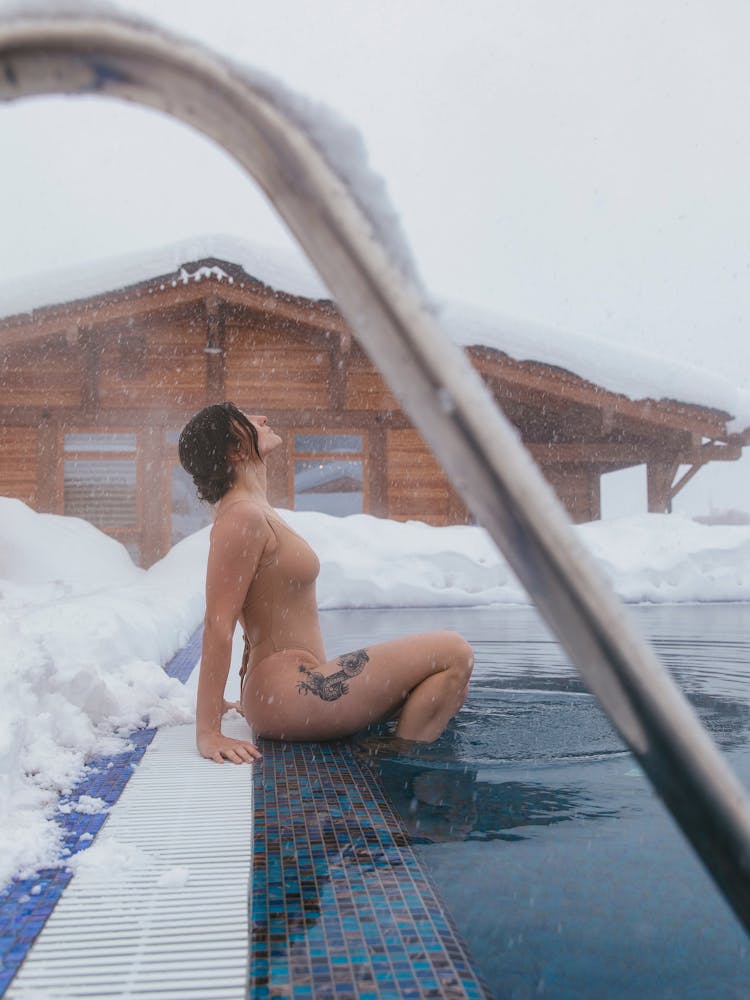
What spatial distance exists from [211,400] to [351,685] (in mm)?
10090

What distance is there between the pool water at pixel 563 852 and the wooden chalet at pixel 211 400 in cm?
873

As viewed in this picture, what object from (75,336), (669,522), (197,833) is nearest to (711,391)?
(669,522)

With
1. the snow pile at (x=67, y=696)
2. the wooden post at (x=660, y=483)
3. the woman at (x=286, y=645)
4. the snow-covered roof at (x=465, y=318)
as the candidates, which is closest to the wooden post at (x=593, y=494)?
the wooden post at (x=660, y=483)

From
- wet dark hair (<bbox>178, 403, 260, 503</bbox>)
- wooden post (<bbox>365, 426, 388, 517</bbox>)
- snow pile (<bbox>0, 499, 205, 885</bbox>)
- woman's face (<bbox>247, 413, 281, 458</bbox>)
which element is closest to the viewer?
snow pile (<bbox>0, 499, 205, 885</bbox>)

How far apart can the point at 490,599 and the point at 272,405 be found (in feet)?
16.7

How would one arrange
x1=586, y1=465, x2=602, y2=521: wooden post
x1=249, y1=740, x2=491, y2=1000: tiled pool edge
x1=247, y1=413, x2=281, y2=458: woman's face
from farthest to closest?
x1=586, y1=465, x2=602, y2=521: wooden post < x1=247, y1=413, x2=281, y2=458: woman's face < x1=249, y1=740, x2=491, y2=1000: tiled pool edge

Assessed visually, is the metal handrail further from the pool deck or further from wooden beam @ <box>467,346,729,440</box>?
wooden beam @ <box>467,346,729,440</box>

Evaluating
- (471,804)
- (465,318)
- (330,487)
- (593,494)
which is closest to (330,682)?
(471,804)

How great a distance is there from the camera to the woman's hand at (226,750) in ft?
7.58

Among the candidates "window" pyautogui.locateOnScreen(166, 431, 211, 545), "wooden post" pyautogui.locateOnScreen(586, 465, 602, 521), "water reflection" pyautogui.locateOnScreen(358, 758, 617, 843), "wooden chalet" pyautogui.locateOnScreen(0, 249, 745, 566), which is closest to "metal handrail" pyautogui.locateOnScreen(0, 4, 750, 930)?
"water reflection" pyautogui.locateOnScreen(358, 758, 617, 843)

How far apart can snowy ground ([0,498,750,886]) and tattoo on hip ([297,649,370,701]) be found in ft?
2.03

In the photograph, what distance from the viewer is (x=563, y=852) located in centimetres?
187

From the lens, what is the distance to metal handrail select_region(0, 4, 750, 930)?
0.59m

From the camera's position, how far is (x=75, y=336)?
11094mm
